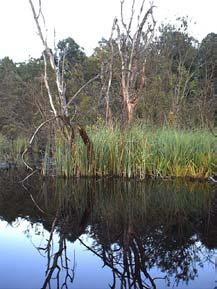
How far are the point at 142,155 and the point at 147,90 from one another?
456 centimetres

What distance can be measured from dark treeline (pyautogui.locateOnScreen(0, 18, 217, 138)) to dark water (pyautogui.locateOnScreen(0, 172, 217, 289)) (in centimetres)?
338

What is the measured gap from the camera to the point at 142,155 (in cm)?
802

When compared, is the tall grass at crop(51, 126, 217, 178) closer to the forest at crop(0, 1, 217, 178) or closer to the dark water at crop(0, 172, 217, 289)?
the forest at crop(0, 1, 217, 178)

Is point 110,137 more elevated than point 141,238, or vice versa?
point 110,137

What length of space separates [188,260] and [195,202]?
241 cm

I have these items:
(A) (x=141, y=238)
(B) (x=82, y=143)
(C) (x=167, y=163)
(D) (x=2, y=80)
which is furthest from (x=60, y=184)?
(D) (x=2, y=80)

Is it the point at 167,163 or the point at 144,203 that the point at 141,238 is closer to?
the point at 144,203

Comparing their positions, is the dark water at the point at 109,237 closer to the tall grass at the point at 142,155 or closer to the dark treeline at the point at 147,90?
the tall grass at the point at 142,155

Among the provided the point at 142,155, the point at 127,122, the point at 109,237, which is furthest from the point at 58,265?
the point at 127,122

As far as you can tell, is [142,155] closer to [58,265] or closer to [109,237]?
[109,237]

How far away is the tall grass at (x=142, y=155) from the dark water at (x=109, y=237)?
93cm

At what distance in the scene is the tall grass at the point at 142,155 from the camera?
26.6ft

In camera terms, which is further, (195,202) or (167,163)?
(167,163)

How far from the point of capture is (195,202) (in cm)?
604
